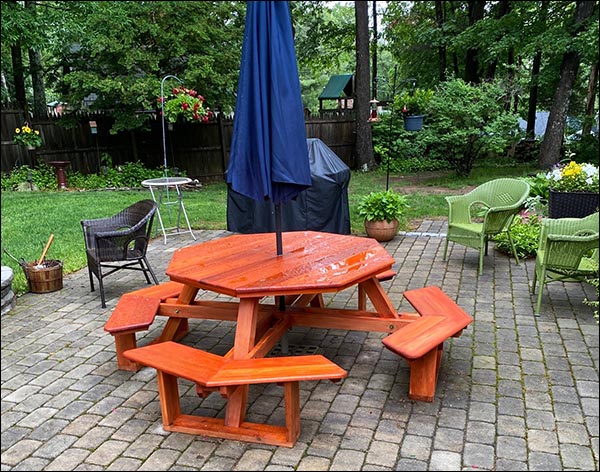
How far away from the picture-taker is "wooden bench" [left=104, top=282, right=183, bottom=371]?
2.95m

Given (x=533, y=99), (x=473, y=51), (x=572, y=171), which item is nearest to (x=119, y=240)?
(x=572, y=171)

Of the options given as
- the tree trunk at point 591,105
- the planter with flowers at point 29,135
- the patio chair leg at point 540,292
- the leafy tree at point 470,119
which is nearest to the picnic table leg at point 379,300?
the patio chair leg at point 540,292

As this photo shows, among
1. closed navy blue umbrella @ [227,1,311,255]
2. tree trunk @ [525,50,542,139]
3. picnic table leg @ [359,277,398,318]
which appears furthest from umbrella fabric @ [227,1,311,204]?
tree trunk @ [525,50,542,139]

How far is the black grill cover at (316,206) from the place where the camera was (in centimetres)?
584

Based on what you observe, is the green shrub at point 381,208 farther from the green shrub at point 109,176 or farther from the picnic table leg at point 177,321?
the green shrub at point 109,176

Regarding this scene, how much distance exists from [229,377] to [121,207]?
6.86 metres

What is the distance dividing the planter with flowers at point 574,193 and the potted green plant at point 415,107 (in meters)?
6.25

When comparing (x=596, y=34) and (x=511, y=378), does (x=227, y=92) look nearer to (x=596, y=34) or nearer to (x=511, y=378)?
(x=596, y=34)

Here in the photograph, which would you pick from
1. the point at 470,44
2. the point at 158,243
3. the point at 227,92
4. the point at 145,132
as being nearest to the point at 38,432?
the point at 158,243

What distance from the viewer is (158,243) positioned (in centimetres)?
643

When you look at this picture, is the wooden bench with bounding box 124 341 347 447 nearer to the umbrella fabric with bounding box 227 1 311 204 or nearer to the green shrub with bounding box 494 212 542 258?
the umbrella fabric with bounding box 227 1 311 204

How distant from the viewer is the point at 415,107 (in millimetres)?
11742

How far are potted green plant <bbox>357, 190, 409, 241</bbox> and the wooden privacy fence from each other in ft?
A: 21.0

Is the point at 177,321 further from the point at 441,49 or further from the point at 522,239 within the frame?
the point at 441,49
